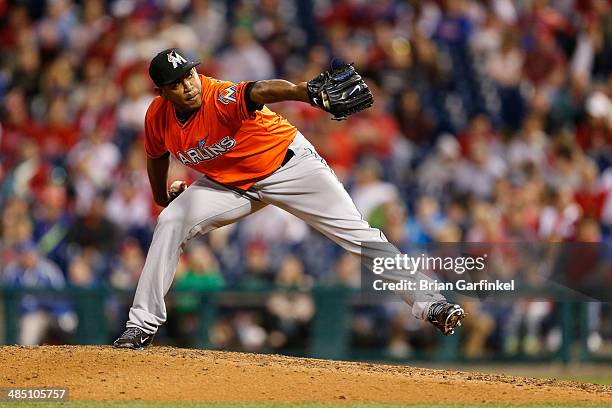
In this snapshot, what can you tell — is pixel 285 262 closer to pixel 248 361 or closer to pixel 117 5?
pixel 248 361

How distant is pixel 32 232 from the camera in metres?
11.5

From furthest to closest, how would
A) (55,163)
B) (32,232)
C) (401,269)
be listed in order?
(55,163) < (32,232) < (401,269)

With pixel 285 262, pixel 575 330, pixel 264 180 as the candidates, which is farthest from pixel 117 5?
pixel 264 180

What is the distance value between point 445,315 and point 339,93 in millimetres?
1404

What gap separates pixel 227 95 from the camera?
6.59m

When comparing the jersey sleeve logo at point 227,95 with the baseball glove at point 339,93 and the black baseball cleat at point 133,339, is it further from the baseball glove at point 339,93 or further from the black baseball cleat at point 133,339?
the black baseball cleat at point 133,339

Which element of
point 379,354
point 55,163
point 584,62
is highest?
point 584,62

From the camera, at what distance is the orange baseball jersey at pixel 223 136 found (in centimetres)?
666

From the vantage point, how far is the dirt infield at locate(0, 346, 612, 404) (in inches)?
244

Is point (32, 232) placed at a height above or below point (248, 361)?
above

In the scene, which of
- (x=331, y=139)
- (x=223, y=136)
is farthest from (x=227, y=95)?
(x=331, y=139)

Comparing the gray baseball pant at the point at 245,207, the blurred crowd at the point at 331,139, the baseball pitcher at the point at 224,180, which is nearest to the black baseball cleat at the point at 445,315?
the baseball pitcher at the point at 224,180

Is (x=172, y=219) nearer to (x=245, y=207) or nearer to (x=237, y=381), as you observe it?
(x=245, y=207)

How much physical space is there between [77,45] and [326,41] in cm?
301
